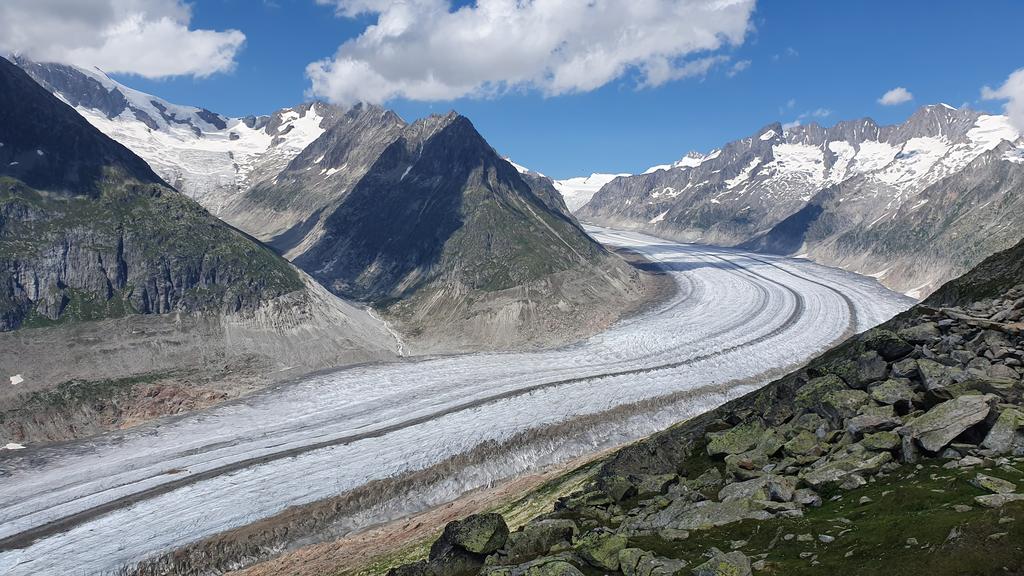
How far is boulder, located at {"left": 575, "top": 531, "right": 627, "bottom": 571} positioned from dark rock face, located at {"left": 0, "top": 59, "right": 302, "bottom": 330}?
80.3 meters

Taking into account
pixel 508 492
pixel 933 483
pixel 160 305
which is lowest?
pixel 508 492

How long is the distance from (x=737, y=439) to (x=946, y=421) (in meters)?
9.29

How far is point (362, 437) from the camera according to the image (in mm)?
60000

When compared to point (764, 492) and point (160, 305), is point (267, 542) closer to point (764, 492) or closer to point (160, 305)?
point (764, 492)

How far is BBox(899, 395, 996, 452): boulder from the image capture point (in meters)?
21.2

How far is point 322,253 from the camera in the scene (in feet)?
551

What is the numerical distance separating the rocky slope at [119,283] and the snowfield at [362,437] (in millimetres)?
12379

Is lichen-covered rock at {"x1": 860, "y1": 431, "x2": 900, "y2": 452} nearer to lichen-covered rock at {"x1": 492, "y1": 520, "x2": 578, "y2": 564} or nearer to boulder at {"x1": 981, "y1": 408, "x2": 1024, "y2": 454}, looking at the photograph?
boulder at {"x1": 981, "y1": 408, "x2": 1024, "y2": 454}

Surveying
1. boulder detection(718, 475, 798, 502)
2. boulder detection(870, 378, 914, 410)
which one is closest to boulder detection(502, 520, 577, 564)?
boulder detection(718, 475, 798, 502)

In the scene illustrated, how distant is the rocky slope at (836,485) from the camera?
16.3 meters

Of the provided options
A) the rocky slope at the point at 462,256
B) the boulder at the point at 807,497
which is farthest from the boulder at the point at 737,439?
the rocky slope at the point at 462,256

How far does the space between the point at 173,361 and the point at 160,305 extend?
10689mm

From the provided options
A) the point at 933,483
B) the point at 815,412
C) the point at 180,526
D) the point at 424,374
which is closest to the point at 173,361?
the point at 424,374

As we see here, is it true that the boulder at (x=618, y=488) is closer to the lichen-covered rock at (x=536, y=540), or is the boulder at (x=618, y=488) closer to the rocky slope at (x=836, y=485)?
the rocky slope at (x=836, y=485)
